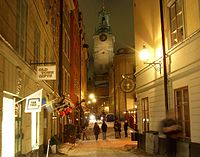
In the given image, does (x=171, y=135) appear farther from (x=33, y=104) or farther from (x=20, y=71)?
(x=20, y=71)

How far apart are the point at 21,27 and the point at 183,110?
6898 mm

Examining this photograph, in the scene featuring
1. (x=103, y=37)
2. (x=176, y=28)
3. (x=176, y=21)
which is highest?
(x=103, y=37)

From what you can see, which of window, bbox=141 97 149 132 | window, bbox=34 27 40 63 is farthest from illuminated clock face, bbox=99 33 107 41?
window, bbox=34 27 40 63

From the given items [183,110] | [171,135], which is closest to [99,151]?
[183,110]

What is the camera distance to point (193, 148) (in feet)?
41.7

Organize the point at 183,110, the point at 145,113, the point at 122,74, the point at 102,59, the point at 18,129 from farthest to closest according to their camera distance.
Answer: the point at 102,59, the point at 122,74, the point at 145,113, the point at 183,110, the point at 18,129

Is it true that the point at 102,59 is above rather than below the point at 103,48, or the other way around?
below

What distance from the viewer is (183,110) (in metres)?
14.1

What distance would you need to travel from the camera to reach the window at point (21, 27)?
11.3 m

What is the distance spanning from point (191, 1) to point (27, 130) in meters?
7.46

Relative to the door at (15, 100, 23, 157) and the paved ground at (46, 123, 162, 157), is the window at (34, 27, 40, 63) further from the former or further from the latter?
the paved ground at (46, 123, 162, 157)

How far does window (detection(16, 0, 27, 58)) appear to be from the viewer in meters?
11.3

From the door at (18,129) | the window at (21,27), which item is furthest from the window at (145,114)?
the door at (18,129)

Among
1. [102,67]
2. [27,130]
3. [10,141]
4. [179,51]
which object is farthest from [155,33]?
[102,67]
